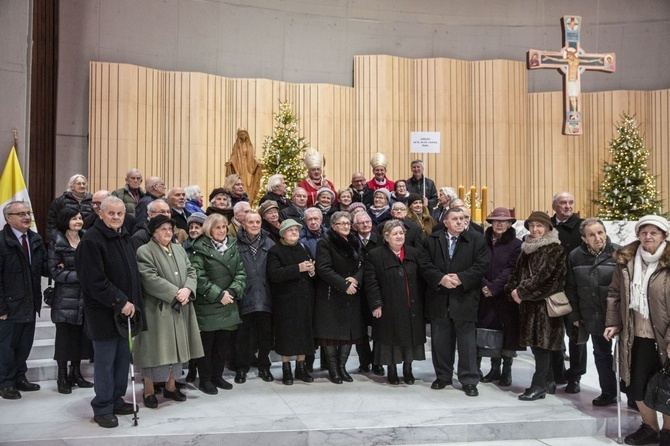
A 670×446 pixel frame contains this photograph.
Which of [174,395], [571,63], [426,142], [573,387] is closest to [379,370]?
[573,387]

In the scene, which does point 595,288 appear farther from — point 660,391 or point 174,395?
point 174,395

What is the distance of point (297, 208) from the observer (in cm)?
732

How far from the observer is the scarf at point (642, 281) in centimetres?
470

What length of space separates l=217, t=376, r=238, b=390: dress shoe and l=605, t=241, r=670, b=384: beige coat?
303cm

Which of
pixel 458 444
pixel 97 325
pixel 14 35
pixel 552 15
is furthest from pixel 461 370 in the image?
pixel 552 15

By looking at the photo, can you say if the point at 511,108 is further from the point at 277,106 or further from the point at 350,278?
the point at 350,278

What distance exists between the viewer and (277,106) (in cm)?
1319

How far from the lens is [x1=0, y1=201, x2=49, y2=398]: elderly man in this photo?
5.58 meters

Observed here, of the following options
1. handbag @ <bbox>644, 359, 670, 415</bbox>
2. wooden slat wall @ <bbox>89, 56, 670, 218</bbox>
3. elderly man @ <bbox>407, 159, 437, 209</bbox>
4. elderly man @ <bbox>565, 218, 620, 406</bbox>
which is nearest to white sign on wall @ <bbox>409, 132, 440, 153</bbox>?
elderly man @ <bbox>407, 159, 437, 209</bbox>

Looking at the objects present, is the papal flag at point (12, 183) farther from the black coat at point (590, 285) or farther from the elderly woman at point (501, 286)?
the black coat at point (590, 285)

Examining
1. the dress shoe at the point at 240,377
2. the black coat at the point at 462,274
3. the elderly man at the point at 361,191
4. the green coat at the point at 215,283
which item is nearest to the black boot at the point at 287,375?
the dress shoe at the point at 240,377

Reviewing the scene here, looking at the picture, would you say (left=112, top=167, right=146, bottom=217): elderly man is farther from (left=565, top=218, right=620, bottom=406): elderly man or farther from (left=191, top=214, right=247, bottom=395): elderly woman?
(left=565, top=218, right=620, bottom=406): elderly man

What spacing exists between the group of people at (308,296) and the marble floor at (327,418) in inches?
6.6

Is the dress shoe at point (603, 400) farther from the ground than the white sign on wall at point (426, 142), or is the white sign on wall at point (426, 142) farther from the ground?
the white sign on wall at point (426, 142)
